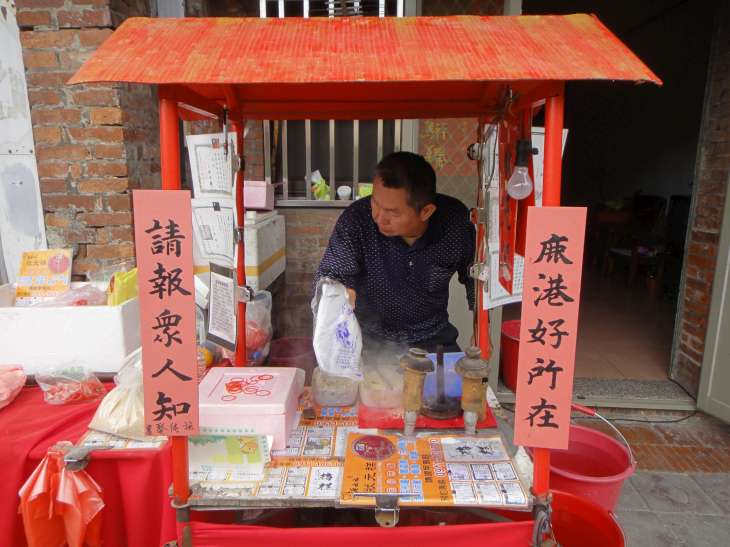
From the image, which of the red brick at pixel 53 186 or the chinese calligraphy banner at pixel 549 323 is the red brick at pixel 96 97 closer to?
the red brick at pixel 53 186

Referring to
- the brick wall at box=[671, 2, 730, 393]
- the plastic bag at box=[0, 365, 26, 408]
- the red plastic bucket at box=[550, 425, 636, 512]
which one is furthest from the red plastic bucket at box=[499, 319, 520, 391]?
the plastic bag at box=[0, 365, 26, 408]

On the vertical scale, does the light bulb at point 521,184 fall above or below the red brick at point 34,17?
below

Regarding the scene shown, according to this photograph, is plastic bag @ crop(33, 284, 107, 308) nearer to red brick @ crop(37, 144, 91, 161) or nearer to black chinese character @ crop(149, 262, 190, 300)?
red brick @ crop(37, 144, 91, 161)

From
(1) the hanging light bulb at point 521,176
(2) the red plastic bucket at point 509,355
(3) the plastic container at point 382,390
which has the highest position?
(1) the hanging light bulb at point 521,176

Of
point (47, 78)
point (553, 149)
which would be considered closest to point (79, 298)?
point (47, 78)

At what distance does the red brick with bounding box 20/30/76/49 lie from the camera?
2906 millimetres

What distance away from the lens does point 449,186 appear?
408cm

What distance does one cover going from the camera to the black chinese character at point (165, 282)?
4.54ft

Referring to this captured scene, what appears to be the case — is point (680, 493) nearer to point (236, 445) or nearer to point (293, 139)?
point (236, 445)

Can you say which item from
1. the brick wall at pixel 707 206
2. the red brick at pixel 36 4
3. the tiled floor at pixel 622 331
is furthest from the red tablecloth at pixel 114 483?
the brick wall at pixel 707 206

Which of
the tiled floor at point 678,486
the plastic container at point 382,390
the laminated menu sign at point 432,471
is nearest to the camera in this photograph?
the laminated menu sign at point 432,471

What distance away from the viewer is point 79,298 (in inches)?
97.0

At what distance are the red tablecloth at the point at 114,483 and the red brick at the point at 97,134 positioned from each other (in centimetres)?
178

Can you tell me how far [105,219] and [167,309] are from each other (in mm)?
2048
